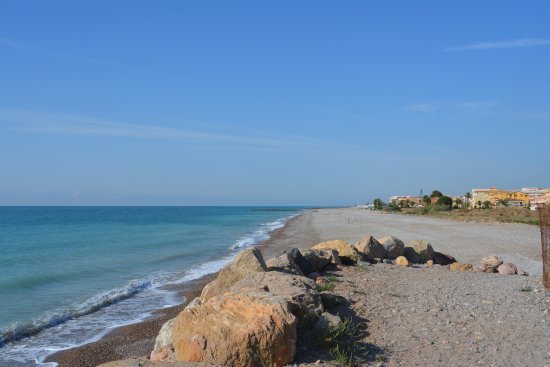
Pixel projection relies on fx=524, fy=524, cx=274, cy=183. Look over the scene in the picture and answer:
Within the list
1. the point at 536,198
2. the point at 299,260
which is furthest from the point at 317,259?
the point at 536,198

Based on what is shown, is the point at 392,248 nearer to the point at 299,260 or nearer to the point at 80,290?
the point at 299,260

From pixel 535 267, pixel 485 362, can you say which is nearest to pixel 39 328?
pixel 485 362

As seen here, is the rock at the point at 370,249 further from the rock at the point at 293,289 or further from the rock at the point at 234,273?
the rock at the point at 293,289

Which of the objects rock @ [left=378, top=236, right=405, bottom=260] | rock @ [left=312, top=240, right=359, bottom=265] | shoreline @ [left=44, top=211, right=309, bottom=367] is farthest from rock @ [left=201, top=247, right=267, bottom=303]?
rock @ [left=378, top=236, right=405, bottom=260]

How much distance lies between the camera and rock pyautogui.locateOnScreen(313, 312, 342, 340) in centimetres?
696

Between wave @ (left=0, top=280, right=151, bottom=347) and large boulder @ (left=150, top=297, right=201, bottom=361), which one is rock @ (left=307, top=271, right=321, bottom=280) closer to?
large boulder @ (left=150, top=297, right=201, bottom=361)

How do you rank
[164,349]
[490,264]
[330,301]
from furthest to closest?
[490,264] < [330,301] < [164,349]

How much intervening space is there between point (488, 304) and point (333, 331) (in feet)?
12.9

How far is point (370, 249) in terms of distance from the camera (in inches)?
598

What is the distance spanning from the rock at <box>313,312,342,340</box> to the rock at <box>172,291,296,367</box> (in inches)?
33.1

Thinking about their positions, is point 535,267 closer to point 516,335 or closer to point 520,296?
point 520,296

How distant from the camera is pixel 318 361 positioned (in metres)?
6.33

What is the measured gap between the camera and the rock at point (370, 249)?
49.1ft

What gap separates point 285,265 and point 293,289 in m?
3.15
